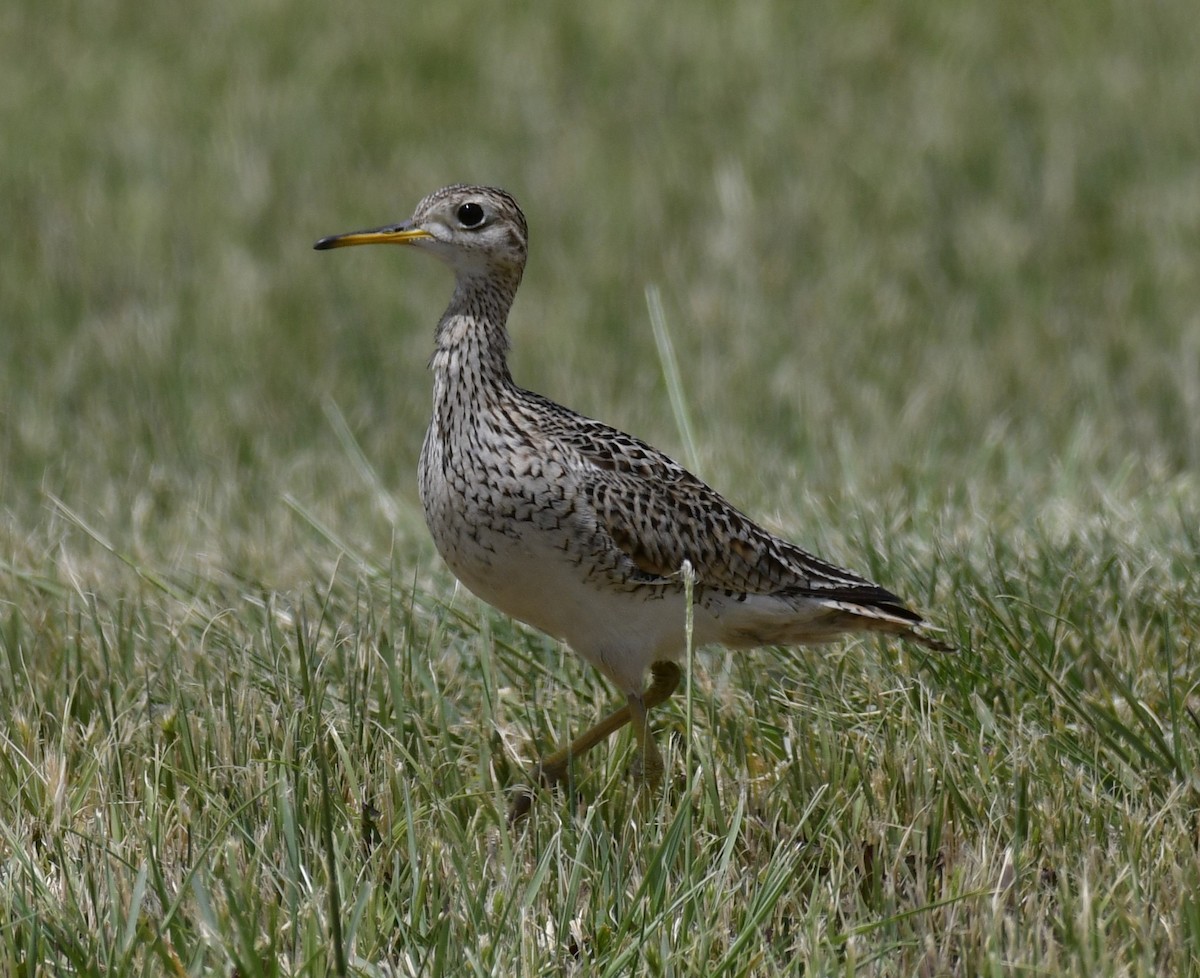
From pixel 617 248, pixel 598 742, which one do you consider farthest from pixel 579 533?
pixel 617 248

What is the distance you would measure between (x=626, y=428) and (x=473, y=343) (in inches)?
131

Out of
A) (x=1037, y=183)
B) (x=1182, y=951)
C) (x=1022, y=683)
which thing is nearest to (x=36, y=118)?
(x=1037, y=183)

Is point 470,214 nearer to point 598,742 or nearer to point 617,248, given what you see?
point 598,742

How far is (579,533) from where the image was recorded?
4371 mm

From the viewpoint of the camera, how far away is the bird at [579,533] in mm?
4348

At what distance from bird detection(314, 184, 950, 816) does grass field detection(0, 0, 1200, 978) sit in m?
0.17

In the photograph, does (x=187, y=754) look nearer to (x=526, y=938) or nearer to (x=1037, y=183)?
(x=526, y=938)

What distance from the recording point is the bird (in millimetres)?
4348

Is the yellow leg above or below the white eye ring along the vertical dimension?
below

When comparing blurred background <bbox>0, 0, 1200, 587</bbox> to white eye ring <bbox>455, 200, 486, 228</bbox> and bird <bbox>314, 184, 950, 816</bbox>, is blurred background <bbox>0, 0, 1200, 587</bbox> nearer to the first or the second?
bird <bbox>314, 184, 950, 816</bbox>

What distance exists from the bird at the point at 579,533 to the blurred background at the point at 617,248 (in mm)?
1266

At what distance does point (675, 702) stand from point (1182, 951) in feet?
Result: 5.79

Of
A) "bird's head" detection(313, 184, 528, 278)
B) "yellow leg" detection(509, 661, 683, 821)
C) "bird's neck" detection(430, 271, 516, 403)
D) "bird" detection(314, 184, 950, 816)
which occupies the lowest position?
"yellow leg" detection(509, 661, 683, 821)

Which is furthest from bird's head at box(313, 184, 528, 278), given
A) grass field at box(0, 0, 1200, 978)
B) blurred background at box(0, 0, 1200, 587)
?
blurred background at box(0, 0, 1200, 587)
